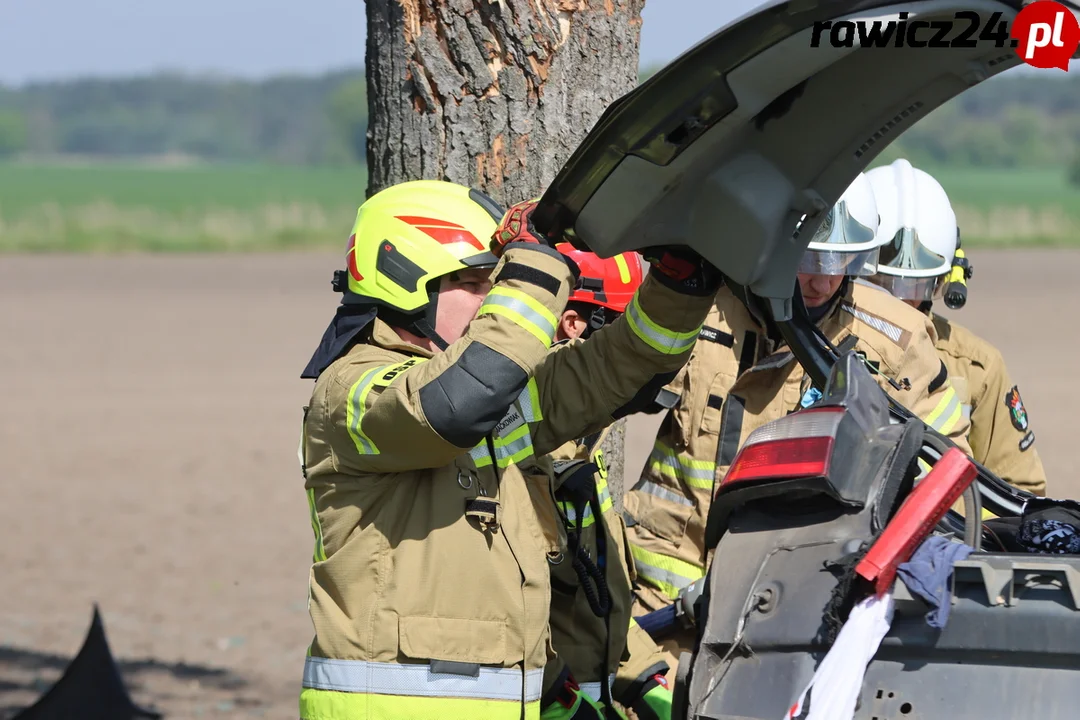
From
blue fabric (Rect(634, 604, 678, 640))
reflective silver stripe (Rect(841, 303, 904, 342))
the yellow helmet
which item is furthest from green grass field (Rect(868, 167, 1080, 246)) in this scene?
the yellow helmet

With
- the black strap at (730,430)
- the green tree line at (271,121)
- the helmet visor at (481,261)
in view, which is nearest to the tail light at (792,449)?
the helmet visor at (481,261)

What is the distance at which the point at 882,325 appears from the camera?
153 inches

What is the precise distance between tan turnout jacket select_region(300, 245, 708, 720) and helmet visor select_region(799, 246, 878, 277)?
2.75 feet

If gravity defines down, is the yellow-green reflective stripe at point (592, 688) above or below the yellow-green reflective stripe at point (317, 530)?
below

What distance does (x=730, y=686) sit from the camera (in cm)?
214

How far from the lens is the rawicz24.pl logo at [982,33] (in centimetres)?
205

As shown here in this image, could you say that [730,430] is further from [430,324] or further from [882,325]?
[430,324]

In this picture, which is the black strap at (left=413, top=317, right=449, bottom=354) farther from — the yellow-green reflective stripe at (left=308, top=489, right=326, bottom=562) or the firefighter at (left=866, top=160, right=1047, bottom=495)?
the firefighter at (left=866, top=160, right=1047, bottom=495)

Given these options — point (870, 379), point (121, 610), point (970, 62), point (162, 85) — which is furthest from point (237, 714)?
point (162, 85)

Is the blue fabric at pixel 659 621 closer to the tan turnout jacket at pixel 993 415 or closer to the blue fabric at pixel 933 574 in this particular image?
the tan turnout jacket at pixel 993 415

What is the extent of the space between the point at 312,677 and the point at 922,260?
9.15ft

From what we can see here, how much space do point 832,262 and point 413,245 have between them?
4.38 ft

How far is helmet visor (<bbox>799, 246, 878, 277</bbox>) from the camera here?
3801 mm

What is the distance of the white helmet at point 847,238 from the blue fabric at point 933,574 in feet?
5.66
